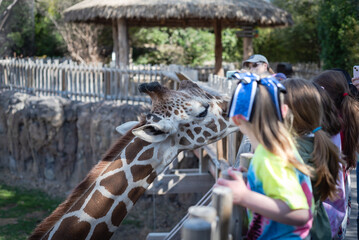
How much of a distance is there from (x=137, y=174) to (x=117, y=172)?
14 cm

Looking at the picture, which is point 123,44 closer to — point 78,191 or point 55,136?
point 55,136

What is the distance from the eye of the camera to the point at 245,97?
190 cm

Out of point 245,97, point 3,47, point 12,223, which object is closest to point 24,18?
point 3,47

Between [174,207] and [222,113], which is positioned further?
[174,207]

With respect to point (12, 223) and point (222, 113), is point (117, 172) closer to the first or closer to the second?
point (222, 113)

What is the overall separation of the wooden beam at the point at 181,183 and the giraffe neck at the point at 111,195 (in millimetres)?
3943

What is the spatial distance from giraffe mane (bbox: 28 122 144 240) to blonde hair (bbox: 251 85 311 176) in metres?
1.52

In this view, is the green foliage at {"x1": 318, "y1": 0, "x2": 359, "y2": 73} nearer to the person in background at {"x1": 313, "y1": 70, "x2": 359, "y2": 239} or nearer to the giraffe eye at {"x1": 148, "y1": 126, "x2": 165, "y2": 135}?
the person in background at {"x1": 313, "y1": 70, "x2": 359, "y2": 239}

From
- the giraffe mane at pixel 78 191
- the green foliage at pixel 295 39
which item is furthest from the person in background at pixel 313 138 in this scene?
the green foliage at pixel 295 39

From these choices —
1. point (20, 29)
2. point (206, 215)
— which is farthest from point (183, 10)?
point (20, 29)

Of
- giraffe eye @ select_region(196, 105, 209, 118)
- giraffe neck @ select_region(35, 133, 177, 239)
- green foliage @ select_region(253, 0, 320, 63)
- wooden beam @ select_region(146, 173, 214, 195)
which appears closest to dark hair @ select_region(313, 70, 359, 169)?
giraffe eye @ select_region(196, 105, 209, 118)

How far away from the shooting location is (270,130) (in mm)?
1879

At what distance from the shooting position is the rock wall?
34.0 ft

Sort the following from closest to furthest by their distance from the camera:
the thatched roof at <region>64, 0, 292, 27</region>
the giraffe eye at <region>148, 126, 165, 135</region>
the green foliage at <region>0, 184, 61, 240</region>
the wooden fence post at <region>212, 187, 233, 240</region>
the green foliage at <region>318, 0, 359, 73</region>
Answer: the wooden fence post at <region>212, 187, 233, 240</region>, the giraffe eye at <region>148, 126, 165, 135</region>, the green foliage at <region>0, 184, 61, 240</region>, the thatched roof at <region>64, 0, 292, 27</region>, the green foliage at <region>318, 0, 359, 73</region>
